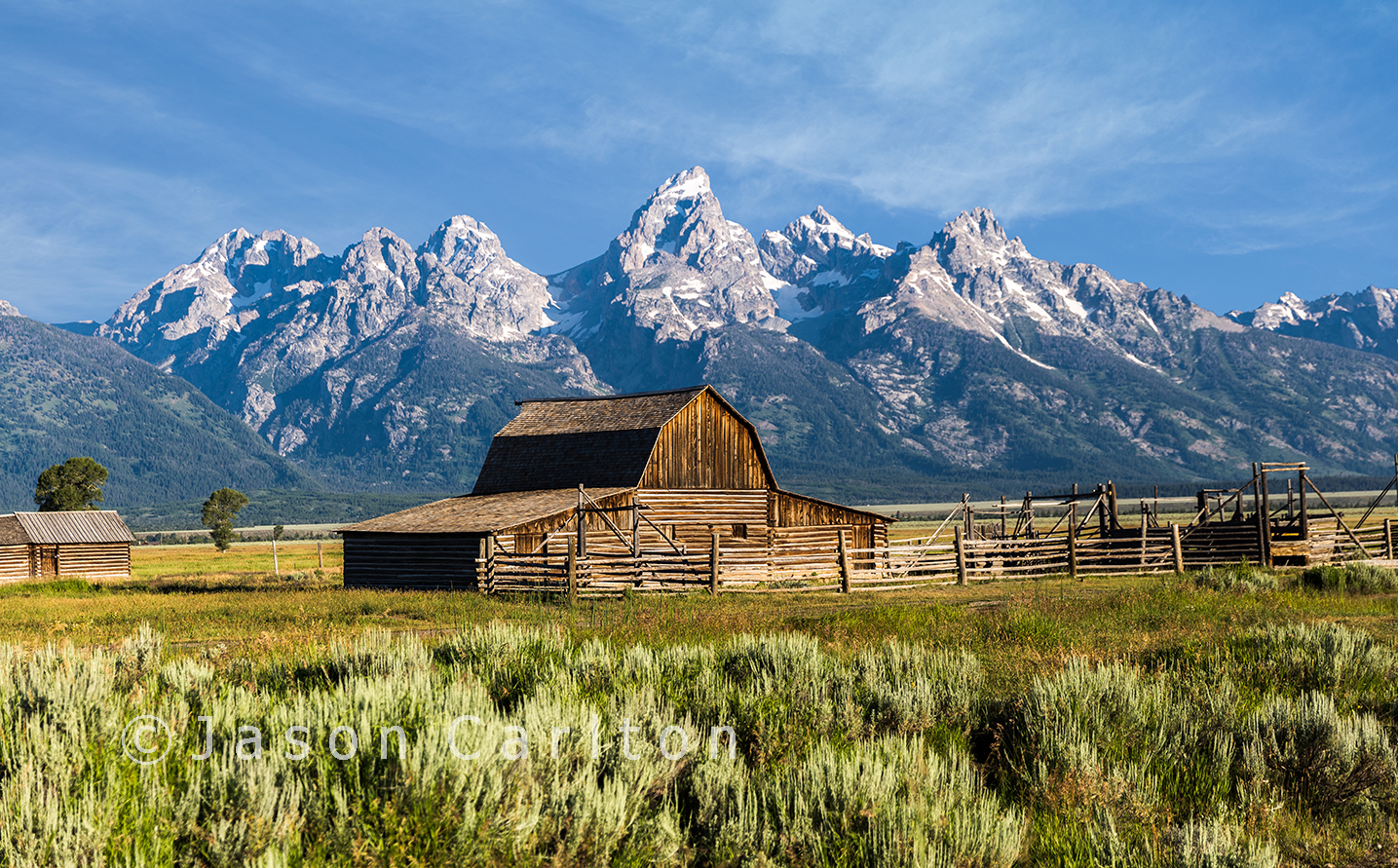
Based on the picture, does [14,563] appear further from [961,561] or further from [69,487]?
[961,561]

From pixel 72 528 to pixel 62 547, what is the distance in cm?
167

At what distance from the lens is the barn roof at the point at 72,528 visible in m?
50.0

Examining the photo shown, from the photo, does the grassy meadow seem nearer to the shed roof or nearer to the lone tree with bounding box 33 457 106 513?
the shed roof

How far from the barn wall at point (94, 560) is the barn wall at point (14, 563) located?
5.43 ft

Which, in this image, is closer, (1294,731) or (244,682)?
(1294,731)

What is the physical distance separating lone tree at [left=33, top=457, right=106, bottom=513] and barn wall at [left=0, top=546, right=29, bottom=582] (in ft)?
52.0

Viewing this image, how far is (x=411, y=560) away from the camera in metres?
31.8

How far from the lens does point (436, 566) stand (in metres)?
30.8

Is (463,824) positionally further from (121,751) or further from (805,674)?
(805,674)

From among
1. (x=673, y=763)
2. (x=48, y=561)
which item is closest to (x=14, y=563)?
(x=48, y=561)

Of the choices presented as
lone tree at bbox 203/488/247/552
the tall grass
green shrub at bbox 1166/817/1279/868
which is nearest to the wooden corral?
the tall grass

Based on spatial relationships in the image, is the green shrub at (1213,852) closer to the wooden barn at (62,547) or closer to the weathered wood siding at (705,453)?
the weathered wood siding at (705,453)

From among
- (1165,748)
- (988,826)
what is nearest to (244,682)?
(988,826)

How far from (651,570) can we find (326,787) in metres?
21.8
